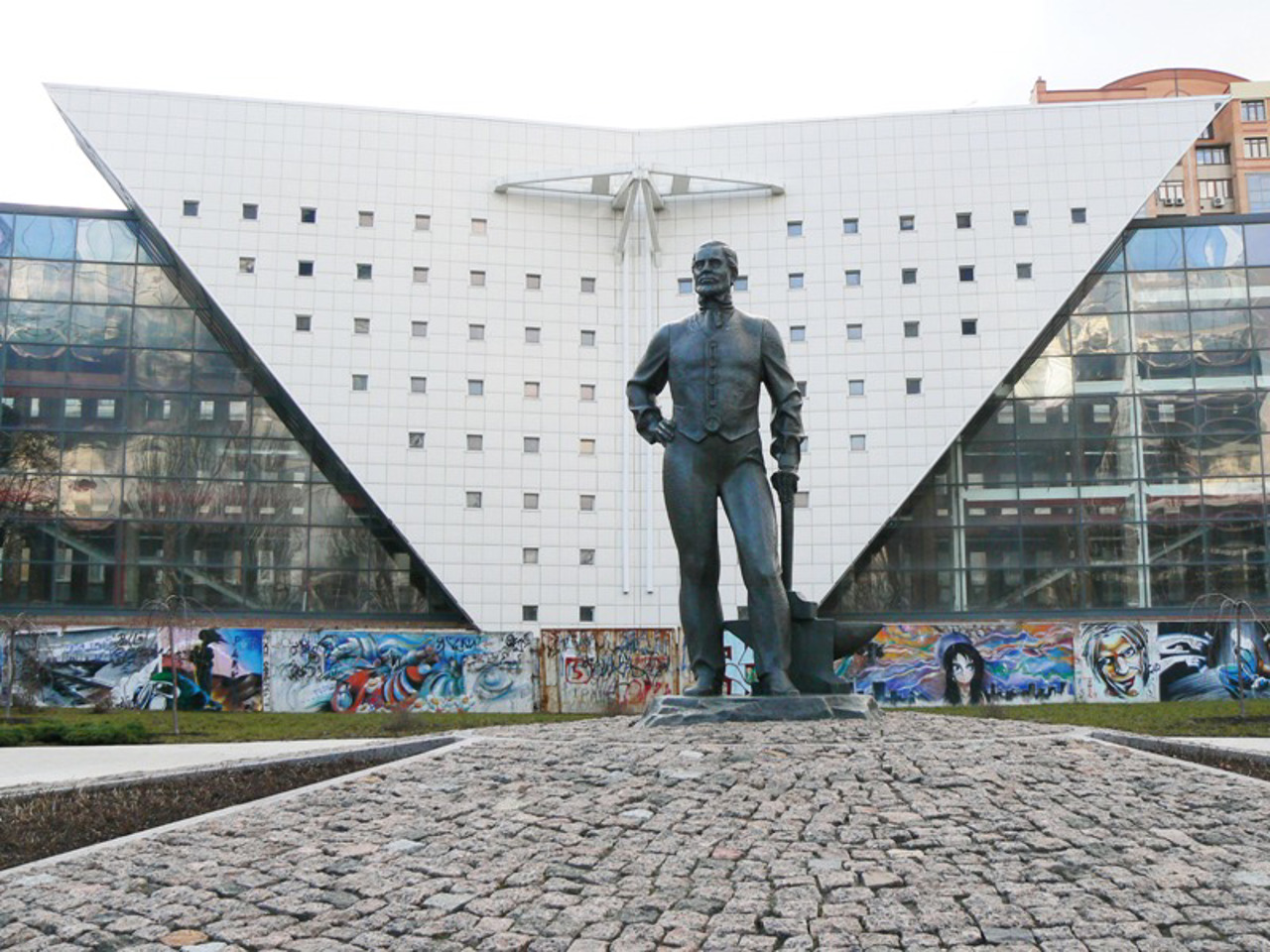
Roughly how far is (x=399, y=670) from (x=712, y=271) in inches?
980

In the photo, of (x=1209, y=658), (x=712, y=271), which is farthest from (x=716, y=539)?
(x=1209, y=658)

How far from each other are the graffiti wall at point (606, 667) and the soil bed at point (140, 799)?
21.7 m

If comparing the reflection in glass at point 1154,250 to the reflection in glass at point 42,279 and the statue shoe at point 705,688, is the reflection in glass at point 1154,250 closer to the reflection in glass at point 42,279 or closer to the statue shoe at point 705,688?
the statue shoe at point 705,688

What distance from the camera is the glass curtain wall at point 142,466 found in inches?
1373

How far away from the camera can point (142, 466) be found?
35.4 metres

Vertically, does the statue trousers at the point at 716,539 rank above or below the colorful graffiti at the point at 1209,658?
above

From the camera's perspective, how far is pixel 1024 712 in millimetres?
28234

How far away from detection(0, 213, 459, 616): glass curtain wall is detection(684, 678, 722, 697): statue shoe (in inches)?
1016

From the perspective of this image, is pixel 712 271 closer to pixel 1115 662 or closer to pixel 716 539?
pixel 716 539

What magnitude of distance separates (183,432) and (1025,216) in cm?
2474

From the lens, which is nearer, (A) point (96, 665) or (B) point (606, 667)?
(A) point (96, 665)

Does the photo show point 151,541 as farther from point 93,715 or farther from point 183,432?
point 93,715

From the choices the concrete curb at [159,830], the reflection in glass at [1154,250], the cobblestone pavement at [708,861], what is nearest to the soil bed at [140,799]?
the concrete curb at [159,830]

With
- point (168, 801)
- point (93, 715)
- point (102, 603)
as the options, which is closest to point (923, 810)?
point (168, 801)
